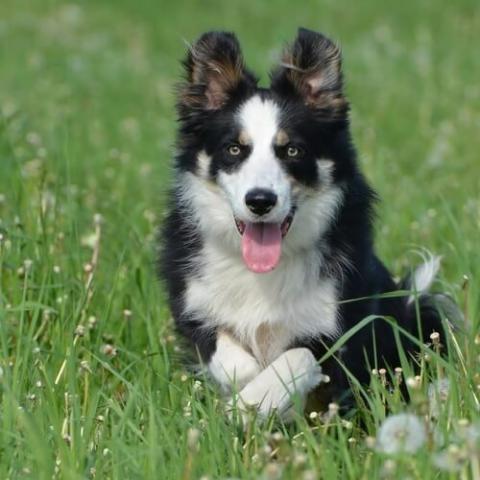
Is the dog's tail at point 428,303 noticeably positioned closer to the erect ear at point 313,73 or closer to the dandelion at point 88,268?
the erect ear at point 313,73

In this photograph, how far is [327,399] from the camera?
4672mm

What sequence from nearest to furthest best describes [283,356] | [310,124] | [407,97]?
1. [283,356]
2. [310,124]
3. [407,97]

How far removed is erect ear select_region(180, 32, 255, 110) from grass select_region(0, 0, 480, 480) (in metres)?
0.47

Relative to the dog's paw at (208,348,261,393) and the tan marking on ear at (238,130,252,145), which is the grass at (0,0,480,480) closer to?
the dog's paw at (208,348,261,393)

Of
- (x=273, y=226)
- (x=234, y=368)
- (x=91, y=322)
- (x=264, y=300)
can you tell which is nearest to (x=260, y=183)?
(x=273, y=226)

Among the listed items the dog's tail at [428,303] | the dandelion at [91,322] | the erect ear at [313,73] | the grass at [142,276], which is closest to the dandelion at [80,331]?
the grass at [142,276]

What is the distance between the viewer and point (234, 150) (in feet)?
15.4

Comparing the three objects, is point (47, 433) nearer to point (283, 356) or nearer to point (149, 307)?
point (283, 356)

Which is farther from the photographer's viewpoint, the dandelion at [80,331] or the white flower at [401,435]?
the dandelion at [80,331]

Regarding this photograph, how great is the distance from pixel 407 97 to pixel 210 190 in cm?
708

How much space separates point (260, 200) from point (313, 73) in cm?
76

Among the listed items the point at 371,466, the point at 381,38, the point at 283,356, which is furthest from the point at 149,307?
the point at 381,38

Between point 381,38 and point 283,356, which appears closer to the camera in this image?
point 283,356

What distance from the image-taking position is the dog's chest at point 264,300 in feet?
15.4
